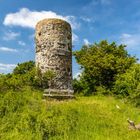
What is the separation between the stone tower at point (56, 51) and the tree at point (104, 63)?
6843mm

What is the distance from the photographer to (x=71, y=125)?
1101 centimetres

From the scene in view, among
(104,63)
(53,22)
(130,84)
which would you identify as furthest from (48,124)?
(104,63)

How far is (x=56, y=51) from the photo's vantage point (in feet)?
62.0

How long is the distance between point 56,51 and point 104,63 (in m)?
7.80

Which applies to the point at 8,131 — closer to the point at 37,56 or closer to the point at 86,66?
the point at 37,56

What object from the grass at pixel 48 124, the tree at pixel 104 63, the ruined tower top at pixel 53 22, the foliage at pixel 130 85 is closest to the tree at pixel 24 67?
the tree at pixel 104 63

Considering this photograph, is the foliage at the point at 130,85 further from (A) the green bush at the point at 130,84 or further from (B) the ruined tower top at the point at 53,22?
(B) the ruined tower top at the point at 53,22

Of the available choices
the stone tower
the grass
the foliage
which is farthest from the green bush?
the grass

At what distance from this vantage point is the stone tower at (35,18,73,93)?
61.7ft

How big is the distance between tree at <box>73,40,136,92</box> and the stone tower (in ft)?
22.4

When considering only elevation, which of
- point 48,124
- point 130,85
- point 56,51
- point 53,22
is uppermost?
point 53,22

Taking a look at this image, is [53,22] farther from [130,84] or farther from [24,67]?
[24,67]

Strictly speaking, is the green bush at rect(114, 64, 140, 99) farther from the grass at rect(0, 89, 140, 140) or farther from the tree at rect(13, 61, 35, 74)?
the tree at rect(13, 61, 35, 74)

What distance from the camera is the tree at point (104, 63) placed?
2588cm
